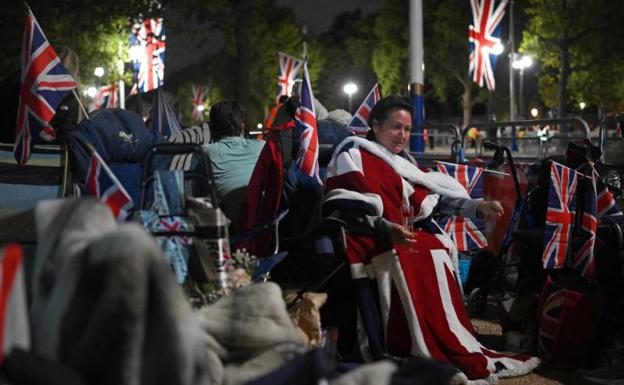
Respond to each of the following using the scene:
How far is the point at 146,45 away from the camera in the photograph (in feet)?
71.2

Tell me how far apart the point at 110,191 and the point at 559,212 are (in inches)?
129

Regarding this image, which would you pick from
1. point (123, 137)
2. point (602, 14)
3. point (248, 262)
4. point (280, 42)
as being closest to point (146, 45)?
point (123, 137)

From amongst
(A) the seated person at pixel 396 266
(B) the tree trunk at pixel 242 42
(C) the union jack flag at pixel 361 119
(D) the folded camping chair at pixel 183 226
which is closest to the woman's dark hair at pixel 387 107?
(A) the seated person at pixel 396 266

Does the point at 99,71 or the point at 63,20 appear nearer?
the point at 63,20

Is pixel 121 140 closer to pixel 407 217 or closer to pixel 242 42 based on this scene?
pixel 407 217

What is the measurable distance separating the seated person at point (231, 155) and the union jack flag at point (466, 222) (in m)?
1.93

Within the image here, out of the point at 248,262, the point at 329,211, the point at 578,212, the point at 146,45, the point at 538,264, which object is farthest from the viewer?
the point at 146,45

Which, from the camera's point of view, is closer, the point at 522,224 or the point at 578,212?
the point at 578,212

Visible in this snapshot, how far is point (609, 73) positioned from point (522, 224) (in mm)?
33713

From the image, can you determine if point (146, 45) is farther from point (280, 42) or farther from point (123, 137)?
point (280, 42)

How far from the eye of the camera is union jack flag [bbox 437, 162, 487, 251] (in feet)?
25.3

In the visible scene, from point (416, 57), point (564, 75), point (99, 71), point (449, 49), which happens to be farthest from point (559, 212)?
point (449, 49)

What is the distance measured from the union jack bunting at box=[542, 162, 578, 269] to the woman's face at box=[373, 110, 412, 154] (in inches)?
41.5

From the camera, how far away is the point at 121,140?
19.3 feet
